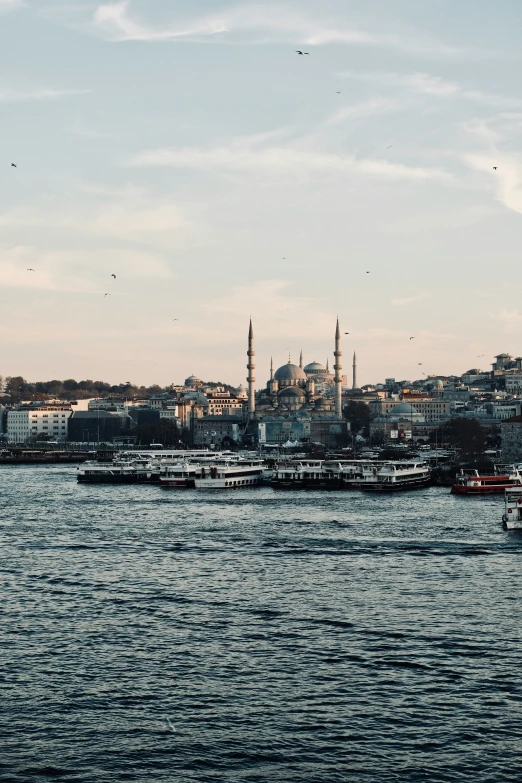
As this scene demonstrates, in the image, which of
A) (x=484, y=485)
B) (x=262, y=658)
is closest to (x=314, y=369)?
(x=484, y=485)

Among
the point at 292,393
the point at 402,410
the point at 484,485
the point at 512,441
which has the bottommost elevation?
the point at 484,485

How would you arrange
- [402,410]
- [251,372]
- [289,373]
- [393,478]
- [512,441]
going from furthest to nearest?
[289,373] < [402,410] < [251,372] < [512,441] < [393,478]

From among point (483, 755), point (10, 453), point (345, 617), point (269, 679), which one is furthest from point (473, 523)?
point (10, 453)

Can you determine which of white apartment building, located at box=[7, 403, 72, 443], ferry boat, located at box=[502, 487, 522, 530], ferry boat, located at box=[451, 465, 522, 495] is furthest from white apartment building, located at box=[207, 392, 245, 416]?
ferry boat, located at box=[502, 487, 522, 530]

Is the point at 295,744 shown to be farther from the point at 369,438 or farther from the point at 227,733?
the point at 369,438

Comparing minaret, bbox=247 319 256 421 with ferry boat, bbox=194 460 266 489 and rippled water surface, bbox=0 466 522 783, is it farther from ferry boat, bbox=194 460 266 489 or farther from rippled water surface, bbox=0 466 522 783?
rippled water surface, bbox=0 466 522 783

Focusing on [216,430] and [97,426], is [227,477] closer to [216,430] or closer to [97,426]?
[216,430]

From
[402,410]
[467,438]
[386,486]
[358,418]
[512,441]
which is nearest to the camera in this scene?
[386,486]
